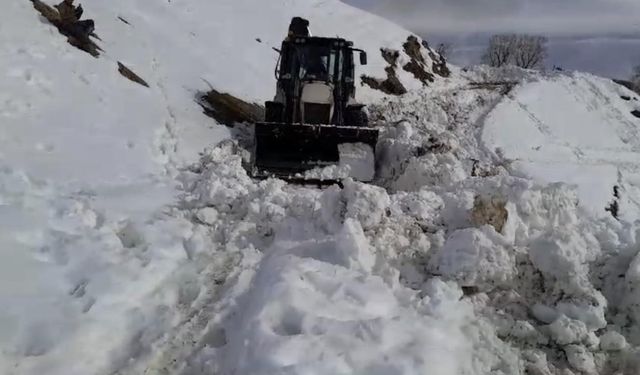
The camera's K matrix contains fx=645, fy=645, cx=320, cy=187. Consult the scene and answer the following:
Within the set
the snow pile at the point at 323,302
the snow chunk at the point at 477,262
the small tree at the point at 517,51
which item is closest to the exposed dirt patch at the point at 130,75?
the snow pile at the point at 323,302

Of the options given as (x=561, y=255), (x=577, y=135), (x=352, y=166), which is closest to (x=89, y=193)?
(x=352, y=166)

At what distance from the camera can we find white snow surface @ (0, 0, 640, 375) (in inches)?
180

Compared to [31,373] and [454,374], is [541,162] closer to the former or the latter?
[454,374]

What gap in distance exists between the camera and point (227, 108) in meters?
16.5

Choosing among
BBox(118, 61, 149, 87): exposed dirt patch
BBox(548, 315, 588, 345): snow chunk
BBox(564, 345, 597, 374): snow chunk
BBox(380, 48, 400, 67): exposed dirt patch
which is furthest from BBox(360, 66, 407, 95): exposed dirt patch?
BBox(564, 345, 597, 374): snow chunk

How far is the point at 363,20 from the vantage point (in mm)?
41312

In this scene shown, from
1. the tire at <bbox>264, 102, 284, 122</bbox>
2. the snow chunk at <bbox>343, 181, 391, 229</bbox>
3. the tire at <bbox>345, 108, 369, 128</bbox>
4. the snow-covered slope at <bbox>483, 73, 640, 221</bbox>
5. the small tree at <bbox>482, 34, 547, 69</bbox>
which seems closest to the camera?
the snow chunk at <bbox>343, 181, 391, 229</bbox>

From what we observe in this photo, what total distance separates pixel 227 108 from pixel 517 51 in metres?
69.9

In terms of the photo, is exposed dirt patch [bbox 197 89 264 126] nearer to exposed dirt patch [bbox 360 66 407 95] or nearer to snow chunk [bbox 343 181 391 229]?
snow chunk [bbox 343 181 391 229]

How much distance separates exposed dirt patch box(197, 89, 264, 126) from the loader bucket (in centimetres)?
369

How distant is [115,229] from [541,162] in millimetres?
13435

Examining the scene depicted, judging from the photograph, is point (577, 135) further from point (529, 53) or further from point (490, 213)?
point (529, 53)

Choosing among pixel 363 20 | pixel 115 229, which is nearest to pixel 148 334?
pixel 115 229

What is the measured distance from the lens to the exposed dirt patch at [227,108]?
1523cm
